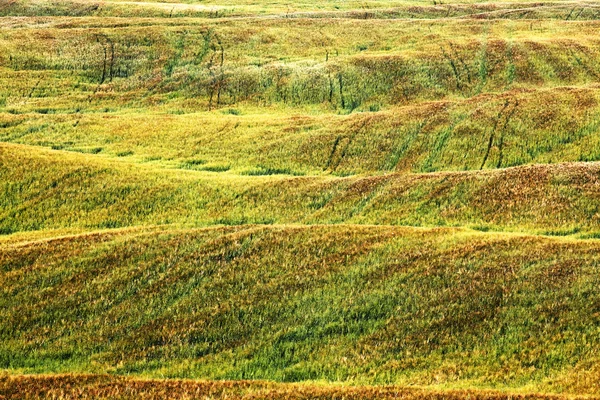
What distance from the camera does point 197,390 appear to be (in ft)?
53.5

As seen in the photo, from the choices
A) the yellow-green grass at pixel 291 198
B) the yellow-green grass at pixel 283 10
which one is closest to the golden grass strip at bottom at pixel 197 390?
the yellow-green grass at pixel 291 198

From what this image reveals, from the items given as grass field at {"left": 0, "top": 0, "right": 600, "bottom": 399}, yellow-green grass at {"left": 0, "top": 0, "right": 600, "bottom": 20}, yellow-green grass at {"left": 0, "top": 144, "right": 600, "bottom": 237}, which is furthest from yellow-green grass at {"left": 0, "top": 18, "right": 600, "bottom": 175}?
yellow-green grass at {"left": 0, "top": 0, "right": 600, "bottom": 20}

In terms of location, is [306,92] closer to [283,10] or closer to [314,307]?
[314,307]

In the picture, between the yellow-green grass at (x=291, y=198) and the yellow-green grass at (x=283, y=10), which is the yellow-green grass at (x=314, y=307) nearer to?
the yellow-green grass at (x=291, y=198)

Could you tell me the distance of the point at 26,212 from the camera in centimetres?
3603

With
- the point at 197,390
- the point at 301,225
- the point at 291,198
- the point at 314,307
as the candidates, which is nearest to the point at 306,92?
the point at 291,198

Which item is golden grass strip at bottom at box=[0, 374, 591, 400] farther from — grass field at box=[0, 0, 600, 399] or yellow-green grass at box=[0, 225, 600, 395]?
yellow-green grass at box=[0, 225, 600, 395]

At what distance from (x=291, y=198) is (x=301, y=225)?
6.80 meters

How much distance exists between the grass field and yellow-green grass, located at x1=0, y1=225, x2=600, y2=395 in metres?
0.10

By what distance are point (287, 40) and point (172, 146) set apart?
42574mm

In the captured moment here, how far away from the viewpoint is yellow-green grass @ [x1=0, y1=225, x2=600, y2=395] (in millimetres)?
18672

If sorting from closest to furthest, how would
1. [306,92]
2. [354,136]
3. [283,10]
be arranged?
[354,136], [306,92], [283,10]

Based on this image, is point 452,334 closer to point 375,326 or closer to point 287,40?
point 375,326

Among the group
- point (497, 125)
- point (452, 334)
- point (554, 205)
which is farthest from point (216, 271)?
point (497, 125)
